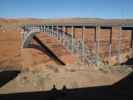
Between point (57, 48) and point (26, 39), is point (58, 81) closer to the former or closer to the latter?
point (26, 39)

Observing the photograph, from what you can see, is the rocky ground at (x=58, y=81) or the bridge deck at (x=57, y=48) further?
the bridge deck at (x=57, y=48)

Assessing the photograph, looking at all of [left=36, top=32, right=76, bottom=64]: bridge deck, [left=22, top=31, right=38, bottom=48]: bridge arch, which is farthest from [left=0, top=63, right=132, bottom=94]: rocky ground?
[left=22, top=31, right=38, bottom=48]: bridge arch

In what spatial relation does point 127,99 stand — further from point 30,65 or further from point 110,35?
point 110,35

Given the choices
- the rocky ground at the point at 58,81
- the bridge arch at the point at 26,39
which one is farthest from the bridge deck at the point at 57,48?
the rocky ground at the point at 58,81

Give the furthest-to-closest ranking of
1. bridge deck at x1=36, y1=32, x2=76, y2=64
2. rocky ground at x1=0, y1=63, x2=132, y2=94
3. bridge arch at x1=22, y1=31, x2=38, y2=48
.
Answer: bridge arch at x1=22, y1=31, x2=38, y2=48
bridge deck at x1=36, y1=32, x2=76, y2=64
rocky ground at x1=0, y1=63, x2=132, y2=94

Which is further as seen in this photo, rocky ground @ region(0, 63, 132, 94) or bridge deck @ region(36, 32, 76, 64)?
bridge deck @ region(36, 32, 76, 64)

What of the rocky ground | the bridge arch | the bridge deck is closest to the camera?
the rocky ground

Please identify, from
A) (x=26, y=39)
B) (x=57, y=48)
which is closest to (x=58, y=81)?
(x=26, y=39)

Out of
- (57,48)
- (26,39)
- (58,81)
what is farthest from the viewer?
(57,48)

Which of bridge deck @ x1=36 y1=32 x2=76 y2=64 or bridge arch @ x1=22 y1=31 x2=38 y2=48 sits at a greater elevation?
bridge arch @ x1=22 y1=31 x2=38 y2=48

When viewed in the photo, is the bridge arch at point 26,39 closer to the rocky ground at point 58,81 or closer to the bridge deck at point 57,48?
the bridge deck at point 57,48

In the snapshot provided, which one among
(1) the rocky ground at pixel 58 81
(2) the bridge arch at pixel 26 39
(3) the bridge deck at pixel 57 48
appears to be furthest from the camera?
(2) the bridge arch at pixel 26 39

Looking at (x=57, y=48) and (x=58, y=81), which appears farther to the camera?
(x=57, y=48)

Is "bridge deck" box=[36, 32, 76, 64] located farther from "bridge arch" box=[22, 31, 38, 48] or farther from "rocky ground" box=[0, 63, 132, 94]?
"rocky ground" box=[0, 63, 132, 94]
